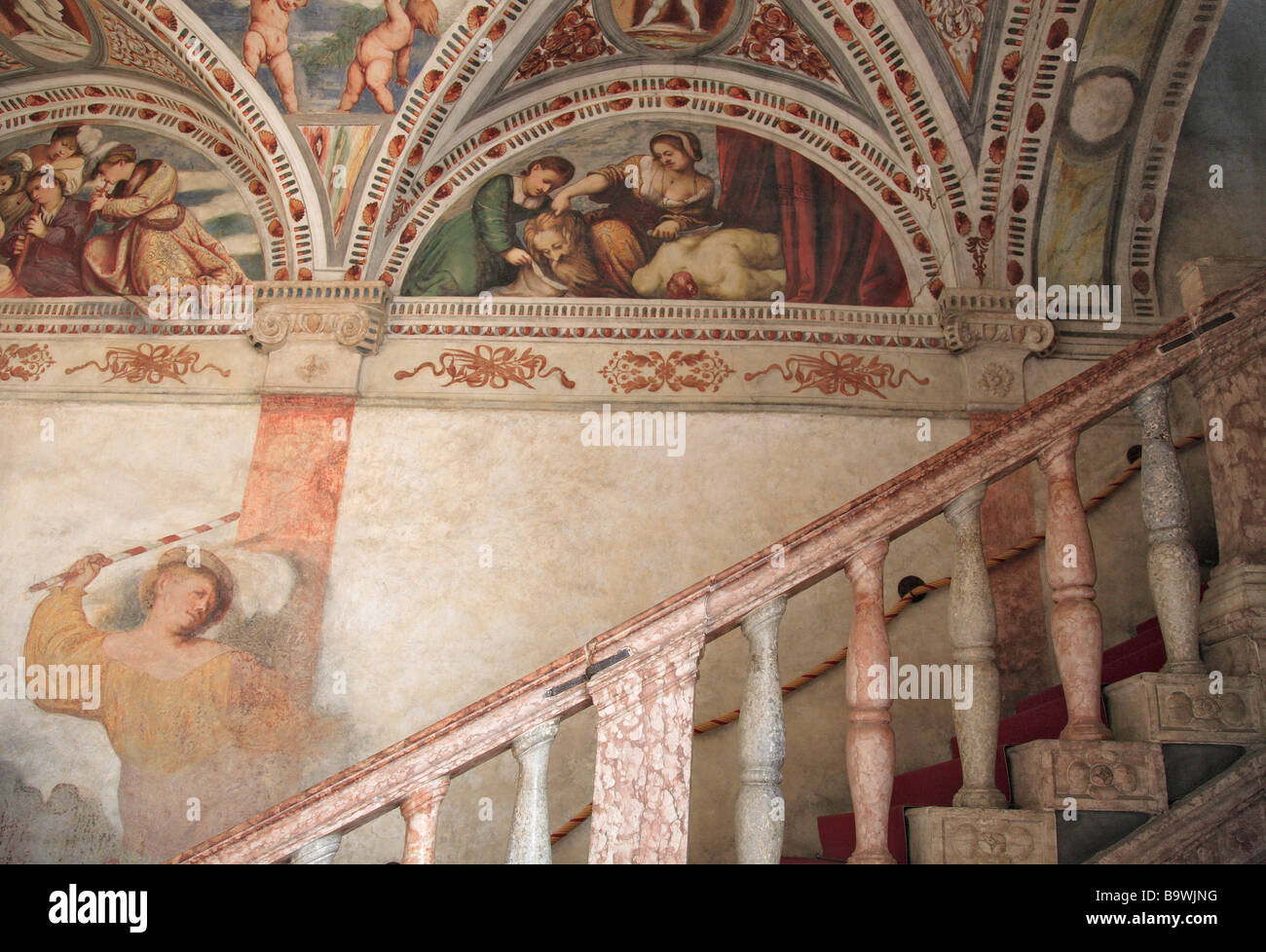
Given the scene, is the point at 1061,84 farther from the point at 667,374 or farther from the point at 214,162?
the point at 214,162

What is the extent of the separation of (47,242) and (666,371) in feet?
12.1

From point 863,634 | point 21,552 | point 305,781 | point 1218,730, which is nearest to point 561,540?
point 305,781

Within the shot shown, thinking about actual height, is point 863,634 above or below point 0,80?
below

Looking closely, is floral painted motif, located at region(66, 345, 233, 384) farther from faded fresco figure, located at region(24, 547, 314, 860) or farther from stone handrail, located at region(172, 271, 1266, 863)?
stone handrail, located at region(172, 271, 1266, 863)

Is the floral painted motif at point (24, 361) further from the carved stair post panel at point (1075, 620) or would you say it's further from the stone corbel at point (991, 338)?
the carved stair post panel at point (1075, 620)

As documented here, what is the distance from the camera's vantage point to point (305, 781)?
542 centimetres

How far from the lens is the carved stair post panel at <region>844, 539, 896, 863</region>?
273 cm

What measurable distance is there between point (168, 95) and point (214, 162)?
0.47 metres

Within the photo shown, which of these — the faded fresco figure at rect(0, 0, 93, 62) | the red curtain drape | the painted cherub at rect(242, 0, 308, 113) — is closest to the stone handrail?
the red curtain drape

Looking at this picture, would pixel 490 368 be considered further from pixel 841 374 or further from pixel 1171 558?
pixel 1171 558

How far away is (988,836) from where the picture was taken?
277cm

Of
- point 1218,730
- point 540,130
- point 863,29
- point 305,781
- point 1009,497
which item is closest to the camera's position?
point 1218,730

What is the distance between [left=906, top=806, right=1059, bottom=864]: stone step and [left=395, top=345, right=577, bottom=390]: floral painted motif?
3799mm

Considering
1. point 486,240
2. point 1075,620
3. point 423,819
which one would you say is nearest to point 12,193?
point 486,240
